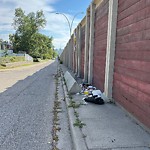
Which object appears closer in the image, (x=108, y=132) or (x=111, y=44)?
(x=108, y=132)

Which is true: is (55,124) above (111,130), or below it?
below

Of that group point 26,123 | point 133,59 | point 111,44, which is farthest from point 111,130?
point 111,44

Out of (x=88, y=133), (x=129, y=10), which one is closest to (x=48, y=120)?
(x=88, y=133)

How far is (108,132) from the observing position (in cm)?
393

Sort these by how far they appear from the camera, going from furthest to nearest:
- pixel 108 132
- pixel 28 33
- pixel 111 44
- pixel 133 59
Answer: pixel 28 33 → pixel 111 44 → pixel 133 59 → pixel 108 132

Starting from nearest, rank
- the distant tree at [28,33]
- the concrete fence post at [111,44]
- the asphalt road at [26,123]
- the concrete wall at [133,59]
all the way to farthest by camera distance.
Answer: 1. the asphalt road at [26,123]
2. the concrete wall at [133,59]
3. the concrete fence post at [111,44]
4. the distant tree at [28,33]

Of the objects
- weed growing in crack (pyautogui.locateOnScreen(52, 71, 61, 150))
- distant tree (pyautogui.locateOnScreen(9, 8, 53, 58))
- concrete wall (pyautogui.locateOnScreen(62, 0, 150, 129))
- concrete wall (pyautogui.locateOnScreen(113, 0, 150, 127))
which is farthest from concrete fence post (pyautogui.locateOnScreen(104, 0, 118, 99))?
distant tree (pyautogui.locateOnScreen(9, 8, 53, 58))

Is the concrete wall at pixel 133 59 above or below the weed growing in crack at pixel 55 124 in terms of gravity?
above

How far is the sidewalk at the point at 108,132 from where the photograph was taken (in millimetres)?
3390

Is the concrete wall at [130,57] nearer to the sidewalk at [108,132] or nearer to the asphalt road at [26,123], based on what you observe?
the sidewalk at [108,132]

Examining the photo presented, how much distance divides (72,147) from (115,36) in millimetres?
3538

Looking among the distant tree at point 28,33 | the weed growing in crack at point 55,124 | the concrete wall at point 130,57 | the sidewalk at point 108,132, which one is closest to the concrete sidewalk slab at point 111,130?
the sidewalk at point 108,132

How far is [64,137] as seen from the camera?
4.09m

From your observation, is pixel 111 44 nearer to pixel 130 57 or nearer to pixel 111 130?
pixel 130 57
